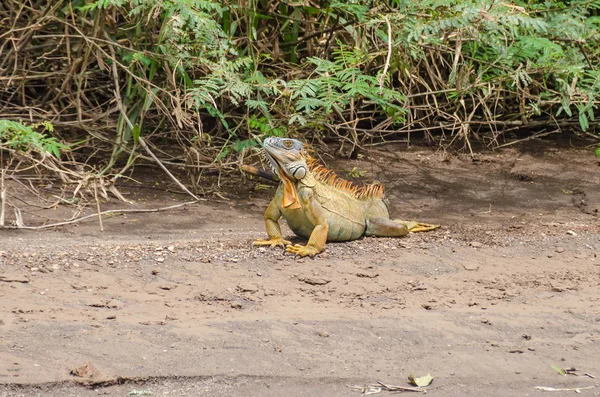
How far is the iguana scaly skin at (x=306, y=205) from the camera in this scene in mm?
7207

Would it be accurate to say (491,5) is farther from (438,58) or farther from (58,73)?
(58,73)

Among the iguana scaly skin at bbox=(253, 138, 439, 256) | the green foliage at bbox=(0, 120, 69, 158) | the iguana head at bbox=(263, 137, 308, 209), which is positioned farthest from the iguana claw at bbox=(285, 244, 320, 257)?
the green foliage at bbox=(0, 120, 69, 158)

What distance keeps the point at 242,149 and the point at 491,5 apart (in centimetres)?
246

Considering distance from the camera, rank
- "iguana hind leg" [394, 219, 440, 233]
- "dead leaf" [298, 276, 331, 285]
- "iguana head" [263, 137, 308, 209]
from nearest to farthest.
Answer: "dead leaf" [298, 276, 331, 285], "iguana head" [263, 137, 308, 209], "iguana hind leg" [394, 219, 440, 233]

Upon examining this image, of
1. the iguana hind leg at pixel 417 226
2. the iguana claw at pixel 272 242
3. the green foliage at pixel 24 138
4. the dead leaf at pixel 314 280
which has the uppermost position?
the green foliage at pixel 24 138

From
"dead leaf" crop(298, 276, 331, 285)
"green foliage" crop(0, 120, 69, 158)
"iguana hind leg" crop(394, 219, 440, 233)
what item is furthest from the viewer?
"iguana hind leg" crop(394, 219, 440, 233)

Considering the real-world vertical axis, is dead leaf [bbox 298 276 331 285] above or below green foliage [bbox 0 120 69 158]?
below

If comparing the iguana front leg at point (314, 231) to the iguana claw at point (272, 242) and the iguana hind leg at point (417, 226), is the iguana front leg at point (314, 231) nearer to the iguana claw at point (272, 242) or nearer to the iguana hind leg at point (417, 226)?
the iguana claw at point (272, 242)

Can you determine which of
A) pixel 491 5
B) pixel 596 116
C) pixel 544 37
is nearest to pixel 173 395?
pixel 491 5

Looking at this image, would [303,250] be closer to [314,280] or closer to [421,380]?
[314,280]

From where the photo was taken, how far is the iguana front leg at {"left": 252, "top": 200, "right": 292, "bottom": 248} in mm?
7223

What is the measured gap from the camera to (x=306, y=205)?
285 inches

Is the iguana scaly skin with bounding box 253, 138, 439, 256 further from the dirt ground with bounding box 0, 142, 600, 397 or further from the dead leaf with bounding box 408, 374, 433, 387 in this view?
the dead leaf with bounding box 408, 374, 433, 387

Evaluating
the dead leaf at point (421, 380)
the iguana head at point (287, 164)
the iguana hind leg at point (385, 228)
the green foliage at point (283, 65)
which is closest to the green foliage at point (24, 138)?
the green foliage at point (283, 65)
